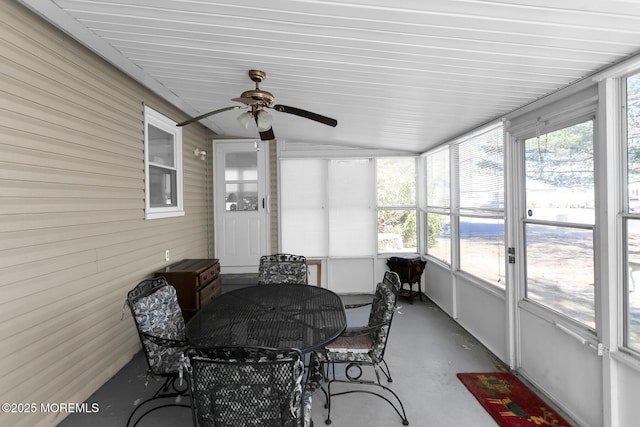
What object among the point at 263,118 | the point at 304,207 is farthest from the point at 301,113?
the point at 304,207

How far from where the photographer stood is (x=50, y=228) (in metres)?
2.28

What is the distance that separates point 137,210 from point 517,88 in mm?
3789

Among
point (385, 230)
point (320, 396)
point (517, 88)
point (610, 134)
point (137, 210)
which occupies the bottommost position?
point (320, 396)

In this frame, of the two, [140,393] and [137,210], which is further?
[137,210]

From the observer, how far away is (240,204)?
5516mm

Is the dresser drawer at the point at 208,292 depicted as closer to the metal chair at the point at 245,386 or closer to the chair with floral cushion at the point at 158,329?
the chair with floral cushion at the point at 158,329

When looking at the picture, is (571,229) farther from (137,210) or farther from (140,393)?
(137,210)

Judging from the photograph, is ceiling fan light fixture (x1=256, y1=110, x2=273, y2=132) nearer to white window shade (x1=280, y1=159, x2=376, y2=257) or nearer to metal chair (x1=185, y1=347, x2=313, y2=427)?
metal chair (x1=185, y1=347, x2=313, y2=427)

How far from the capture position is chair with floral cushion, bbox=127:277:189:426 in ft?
7.09

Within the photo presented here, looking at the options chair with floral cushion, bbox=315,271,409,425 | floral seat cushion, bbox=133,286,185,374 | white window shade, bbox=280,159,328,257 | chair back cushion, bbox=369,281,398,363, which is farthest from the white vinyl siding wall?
white window shade, bbox=280,159,328,257

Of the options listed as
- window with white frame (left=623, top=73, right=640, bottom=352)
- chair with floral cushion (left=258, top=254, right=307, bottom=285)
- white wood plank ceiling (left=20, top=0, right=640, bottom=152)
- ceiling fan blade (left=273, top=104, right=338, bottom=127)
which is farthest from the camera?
chair with floral cushion (left=258, top=254, right=307, bottom=285)

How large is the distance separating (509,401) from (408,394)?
800 millimetres

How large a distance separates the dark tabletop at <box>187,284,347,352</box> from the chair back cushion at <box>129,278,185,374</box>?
250 mm

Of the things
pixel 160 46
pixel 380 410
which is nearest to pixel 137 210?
pixel 160 46
